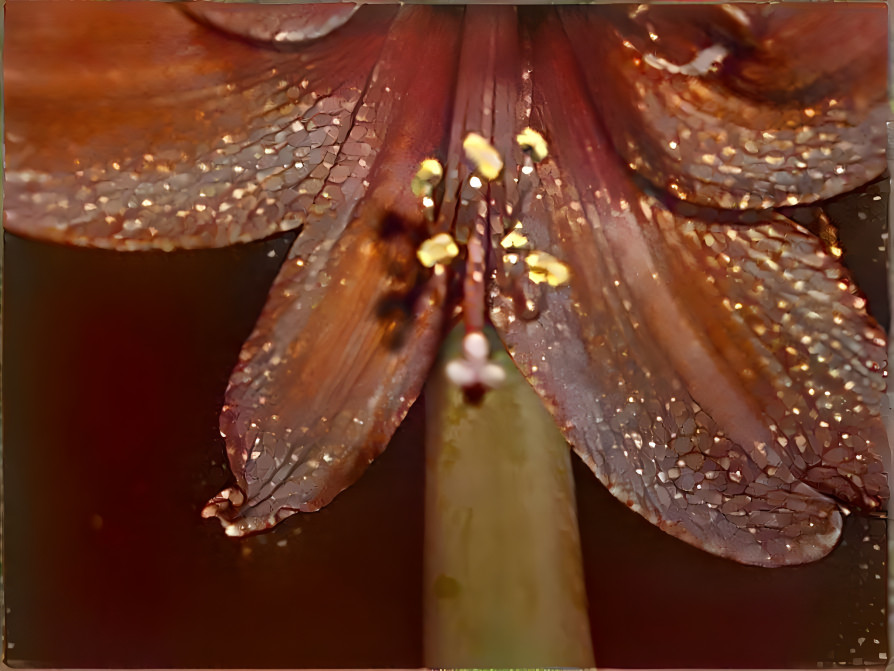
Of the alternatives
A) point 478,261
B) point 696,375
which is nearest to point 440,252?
point 478,261

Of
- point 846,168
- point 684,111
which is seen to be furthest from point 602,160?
point 846,168

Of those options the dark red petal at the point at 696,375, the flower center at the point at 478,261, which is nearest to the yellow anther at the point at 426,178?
the flower center at the point at 478,261

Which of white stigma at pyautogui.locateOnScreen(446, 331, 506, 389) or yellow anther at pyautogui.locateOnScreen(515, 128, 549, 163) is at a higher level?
yellow anther at pyautogui.locateOnScreen(515, 128, 549, 163)

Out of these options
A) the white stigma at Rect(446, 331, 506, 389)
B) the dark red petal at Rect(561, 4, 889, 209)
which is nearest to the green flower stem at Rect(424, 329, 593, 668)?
the white stigma at Rect(446, 331, 506, 389)

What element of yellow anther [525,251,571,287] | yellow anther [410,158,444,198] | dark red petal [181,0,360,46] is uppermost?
dark red petal [181,0,360,46]

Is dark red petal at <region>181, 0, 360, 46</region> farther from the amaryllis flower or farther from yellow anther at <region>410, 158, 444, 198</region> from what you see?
yellow anther at <region>410, 158, 444, 198</region>

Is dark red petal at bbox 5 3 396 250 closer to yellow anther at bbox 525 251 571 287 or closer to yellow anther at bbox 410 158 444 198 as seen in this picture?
yellow anther at bbox 410 158 444 198
